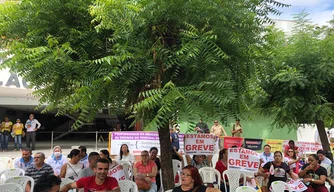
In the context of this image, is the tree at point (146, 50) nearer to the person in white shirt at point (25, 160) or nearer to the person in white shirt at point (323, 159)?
the person in white shirt at point (25, 160)

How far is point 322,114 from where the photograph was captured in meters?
6.42

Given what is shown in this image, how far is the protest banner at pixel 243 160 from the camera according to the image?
598cm

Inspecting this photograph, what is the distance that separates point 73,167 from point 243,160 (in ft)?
11.4

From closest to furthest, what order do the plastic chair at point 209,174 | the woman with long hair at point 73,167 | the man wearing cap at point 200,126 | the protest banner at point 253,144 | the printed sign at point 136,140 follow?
the man wearing cap at point 200,126, the woman with long hair at point 73,167, the plastic chair at point 209,174, the printed sign at point 136,140, the protest banner at point 253,144

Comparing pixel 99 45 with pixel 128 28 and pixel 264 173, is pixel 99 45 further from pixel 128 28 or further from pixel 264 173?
pixel 264 173

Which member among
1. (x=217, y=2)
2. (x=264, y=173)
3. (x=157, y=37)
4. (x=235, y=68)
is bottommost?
(x=264, y=173)

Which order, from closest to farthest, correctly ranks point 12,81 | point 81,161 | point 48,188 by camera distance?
point 48,188, point 81,161, point 12,81

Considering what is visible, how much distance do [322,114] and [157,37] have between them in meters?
4.51

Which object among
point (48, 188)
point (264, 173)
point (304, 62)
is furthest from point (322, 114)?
point (48, 188)

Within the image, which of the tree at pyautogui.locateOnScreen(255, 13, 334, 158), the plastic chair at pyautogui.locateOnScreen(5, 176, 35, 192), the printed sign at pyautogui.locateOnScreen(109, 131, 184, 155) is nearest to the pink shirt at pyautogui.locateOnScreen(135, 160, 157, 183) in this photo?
the plastic chair at pyautogui.locateOnScreen(5, 176, 35, 192)

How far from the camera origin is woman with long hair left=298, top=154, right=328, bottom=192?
19.7 ft

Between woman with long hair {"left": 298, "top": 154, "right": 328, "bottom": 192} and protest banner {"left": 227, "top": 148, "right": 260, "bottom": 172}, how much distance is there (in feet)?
3.39

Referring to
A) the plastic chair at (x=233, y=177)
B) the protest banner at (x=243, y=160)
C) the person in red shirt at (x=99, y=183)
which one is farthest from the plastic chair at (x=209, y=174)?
the person in red shirt at (x=99, y=183)

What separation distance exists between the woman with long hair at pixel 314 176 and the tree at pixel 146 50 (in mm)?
3203
